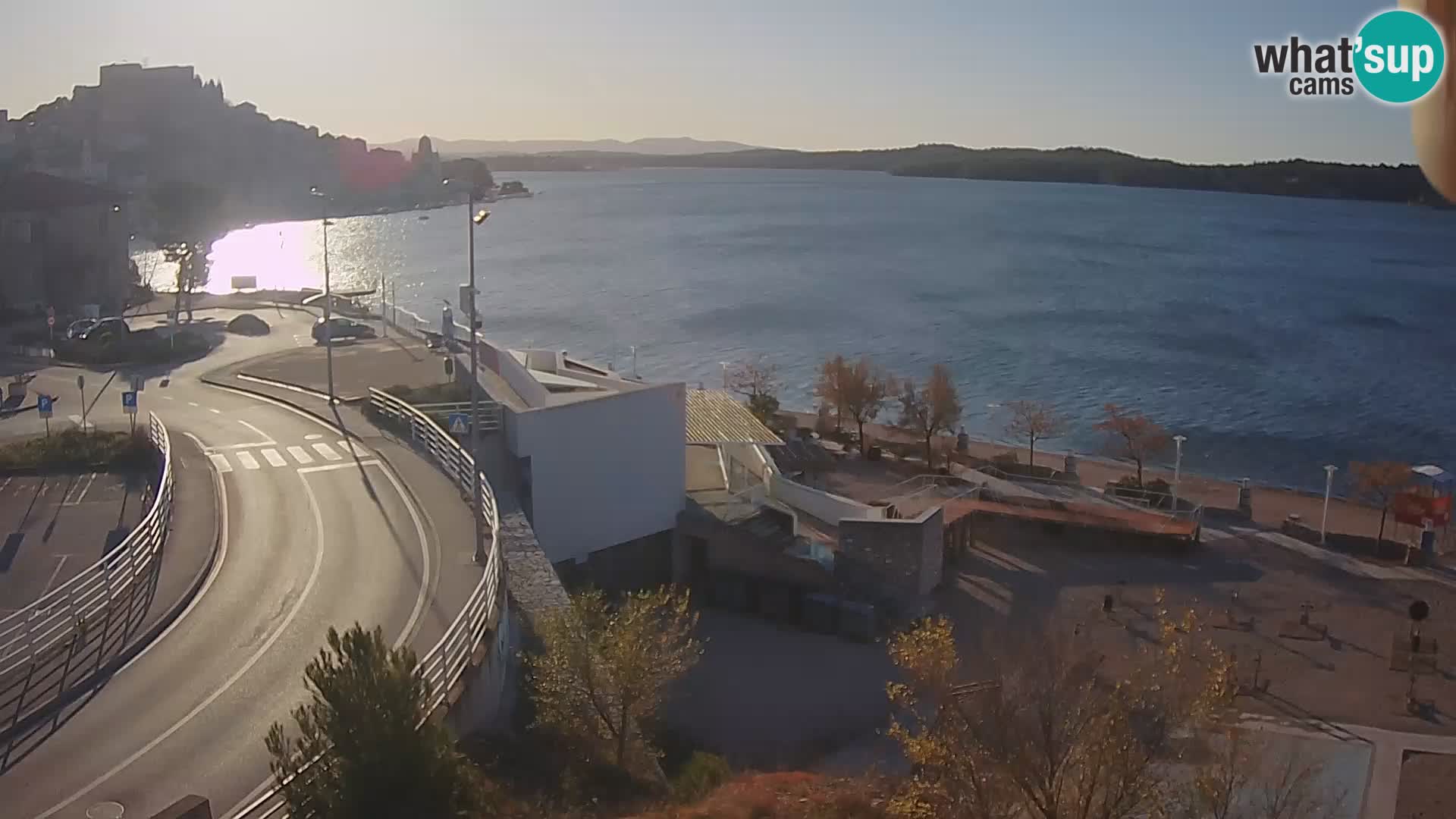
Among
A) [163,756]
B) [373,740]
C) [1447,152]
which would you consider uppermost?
[1447,152]

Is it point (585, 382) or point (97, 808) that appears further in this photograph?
point (585, 382)

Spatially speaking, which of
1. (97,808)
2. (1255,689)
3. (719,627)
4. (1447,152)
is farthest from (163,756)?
(1255,689)

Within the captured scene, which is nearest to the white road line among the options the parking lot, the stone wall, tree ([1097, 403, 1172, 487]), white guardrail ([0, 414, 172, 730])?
the parking lot

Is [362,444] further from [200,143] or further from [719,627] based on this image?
[200,143]

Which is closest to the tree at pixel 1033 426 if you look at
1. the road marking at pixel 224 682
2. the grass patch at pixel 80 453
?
the grass patch at pixel 80 453

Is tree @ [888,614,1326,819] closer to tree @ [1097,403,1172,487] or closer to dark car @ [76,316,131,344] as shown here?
tree @ [1097,403,1172,487]

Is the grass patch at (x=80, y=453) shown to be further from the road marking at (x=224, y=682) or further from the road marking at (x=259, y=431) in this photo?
the road marking at (x=224, y=682)

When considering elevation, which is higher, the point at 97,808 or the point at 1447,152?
the point at 1447,152

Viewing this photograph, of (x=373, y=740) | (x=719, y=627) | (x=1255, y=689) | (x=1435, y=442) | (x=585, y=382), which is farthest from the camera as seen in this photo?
(x=1435, y=442)
